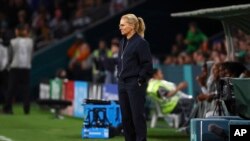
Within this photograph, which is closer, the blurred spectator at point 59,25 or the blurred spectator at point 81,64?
the blurred spectator at point 81,64

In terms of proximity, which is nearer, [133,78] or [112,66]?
[133,78]

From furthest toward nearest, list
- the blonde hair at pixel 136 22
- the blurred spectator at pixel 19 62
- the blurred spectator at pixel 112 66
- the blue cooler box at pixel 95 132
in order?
the blurred spectator at pixel 19 62 < the blurred spectator at pixel 112 66 < the blue cooler box at pixel 95 132 < the blonde hair at pixel 136 22

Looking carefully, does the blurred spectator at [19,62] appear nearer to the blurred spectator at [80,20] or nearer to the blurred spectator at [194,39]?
the blurred spectator at [194,39]

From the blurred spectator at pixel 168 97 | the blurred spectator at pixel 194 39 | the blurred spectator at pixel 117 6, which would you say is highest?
the blurred spectator at pixel 117 6

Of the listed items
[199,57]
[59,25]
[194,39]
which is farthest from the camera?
[59,25]

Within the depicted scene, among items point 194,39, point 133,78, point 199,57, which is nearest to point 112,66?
point 199,57

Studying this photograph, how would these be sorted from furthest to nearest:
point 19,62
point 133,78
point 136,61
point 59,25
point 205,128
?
point 59,25 < point 19,62 < point 136,61 < point 133,78 < point 205,128

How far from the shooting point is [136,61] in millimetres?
13086

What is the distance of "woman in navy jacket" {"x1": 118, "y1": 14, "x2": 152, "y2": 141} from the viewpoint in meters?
12.9

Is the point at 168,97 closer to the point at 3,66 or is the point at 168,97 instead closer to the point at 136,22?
the point at 136,22

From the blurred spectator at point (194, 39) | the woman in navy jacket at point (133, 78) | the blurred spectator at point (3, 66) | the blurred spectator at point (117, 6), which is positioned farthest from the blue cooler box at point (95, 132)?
the blurred spectator at point (117, 6)

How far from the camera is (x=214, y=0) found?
2881 centimetres

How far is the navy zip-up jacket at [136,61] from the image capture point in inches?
511

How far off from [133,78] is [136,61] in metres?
0.27
